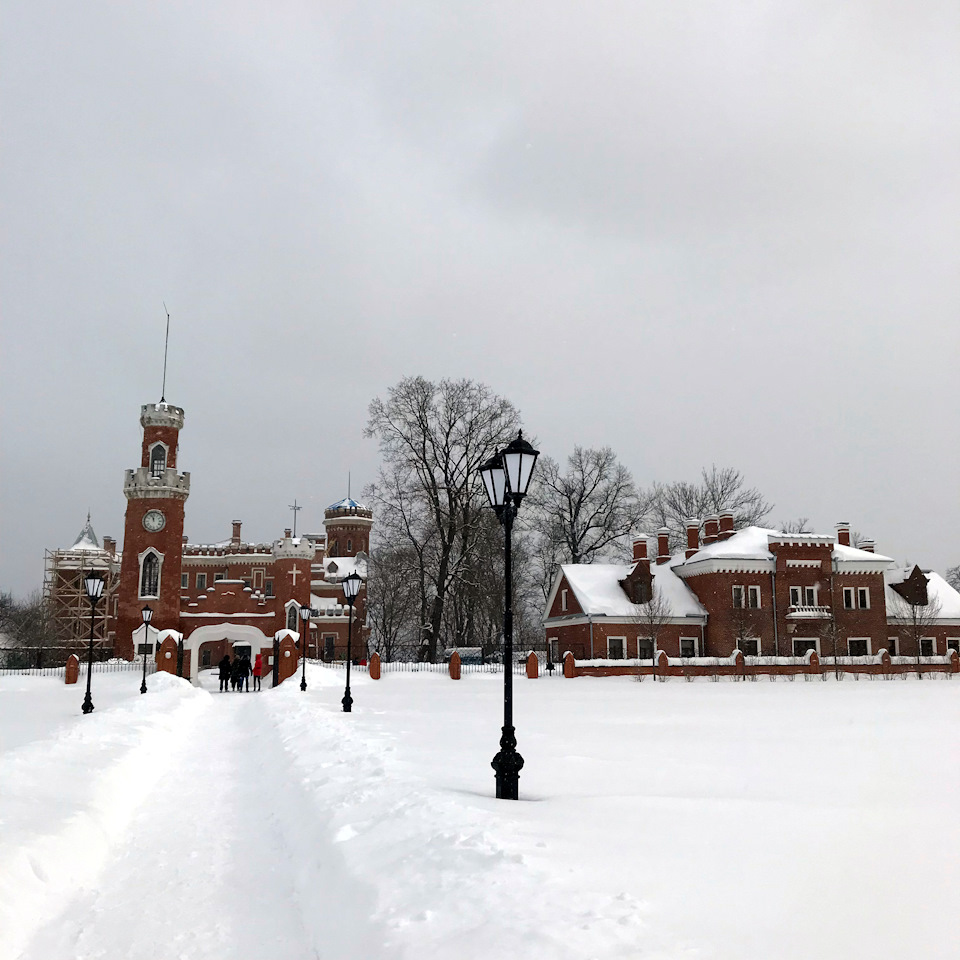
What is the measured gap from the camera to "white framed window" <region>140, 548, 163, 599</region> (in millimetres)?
50031

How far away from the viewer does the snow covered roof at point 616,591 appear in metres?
43.9

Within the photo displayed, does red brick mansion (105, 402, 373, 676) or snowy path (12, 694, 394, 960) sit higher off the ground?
red brick mansion (105, 402, 373, 676)

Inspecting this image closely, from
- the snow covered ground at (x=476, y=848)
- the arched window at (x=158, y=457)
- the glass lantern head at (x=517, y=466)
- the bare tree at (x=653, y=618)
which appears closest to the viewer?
the snow covered ground at (x=476, y=848)

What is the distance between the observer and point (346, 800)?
8.23 meters

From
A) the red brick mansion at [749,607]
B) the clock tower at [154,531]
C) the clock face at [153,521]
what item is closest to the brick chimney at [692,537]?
the red brick mansion at [749,607]

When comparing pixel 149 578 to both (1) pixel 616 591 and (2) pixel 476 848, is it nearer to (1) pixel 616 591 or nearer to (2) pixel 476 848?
(1) pixel 616 591

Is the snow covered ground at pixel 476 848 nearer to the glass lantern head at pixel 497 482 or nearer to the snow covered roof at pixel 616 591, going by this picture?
the glass lantern head at pixel 497 482

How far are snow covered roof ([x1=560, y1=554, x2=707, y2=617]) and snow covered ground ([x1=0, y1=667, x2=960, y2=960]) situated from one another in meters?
29.4

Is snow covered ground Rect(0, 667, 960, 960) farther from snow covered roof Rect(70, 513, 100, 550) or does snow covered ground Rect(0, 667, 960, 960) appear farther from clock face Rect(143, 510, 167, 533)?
snow covered roof Rect(70, 513, 100, 550)

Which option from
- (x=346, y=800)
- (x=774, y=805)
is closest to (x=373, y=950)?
(x=346, y=800)

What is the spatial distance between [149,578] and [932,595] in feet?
148

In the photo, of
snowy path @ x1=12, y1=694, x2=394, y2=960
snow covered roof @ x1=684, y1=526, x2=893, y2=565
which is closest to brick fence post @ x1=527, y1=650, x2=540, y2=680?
snow covered roof @ x1=684, y1=526, x2=893, y2=565

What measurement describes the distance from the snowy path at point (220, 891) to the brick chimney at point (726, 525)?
41.8 m

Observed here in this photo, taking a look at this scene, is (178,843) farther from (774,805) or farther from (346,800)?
(774,805)
